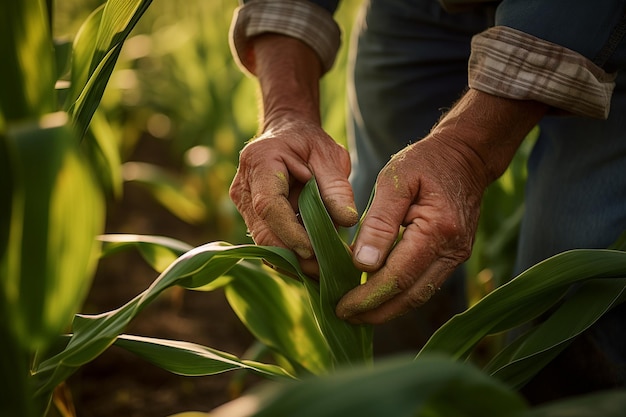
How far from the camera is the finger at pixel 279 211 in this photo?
817mm

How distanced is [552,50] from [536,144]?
386 mm

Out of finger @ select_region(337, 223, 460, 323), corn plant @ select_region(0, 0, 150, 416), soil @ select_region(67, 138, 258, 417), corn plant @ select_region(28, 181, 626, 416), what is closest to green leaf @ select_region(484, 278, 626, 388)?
corn plant @ select_region(28, 181, 626, 416)

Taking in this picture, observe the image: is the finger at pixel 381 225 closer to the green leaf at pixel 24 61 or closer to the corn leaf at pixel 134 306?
the corn leaf at pixel 134 306

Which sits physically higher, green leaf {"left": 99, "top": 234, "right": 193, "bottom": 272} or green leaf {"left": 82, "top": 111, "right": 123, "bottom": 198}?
green leaf {"left": 99, "top": 234, "right": 193, "bottom": 272}

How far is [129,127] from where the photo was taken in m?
2.78

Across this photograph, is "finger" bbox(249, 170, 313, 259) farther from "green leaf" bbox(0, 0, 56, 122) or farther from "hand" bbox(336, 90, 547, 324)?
"green leaf" bbox(0, 0, 56, 122)

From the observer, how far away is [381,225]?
78cm

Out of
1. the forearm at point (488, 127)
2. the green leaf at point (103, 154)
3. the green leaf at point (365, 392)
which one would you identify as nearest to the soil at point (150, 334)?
the green leaf at point (103, 154)

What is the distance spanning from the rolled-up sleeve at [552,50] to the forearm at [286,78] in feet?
0.91

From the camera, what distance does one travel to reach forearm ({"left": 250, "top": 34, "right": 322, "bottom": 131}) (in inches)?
39.8

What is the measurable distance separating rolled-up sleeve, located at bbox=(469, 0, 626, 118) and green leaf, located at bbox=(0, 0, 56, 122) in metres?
0.50

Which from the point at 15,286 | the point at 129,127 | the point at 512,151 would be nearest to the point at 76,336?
the point at 15,286

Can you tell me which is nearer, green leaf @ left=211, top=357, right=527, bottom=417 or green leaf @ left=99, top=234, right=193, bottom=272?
green leaf @ left=211, top=357, right=527, bottom=417

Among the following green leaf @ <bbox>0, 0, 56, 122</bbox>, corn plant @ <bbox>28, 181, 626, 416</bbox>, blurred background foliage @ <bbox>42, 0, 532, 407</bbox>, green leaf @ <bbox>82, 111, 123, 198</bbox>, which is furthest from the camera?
blurred background foliage @ <bbox>42, 0, 532, 407</bbox>
